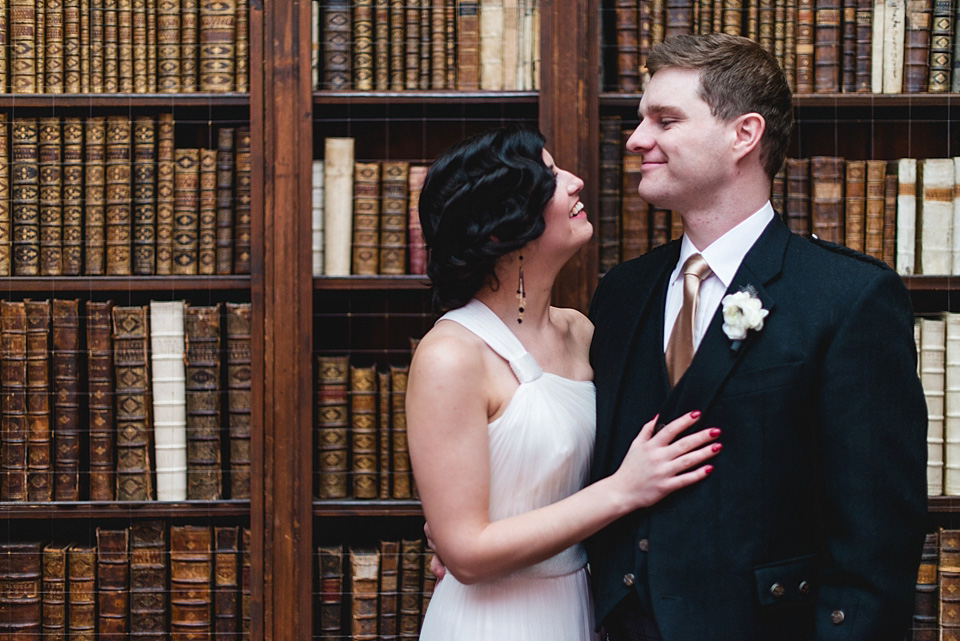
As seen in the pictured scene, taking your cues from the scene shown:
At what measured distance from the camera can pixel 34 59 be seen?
76.2 inches

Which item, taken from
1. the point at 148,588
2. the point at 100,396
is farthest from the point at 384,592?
the point at 100,396

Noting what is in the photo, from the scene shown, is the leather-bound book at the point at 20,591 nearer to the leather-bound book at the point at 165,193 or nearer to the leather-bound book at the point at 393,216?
the leather-bound book at the point at 165,193

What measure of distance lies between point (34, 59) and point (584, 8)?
1.30m

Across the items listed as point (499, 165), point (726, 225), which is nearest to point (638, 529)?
point (726, 225)

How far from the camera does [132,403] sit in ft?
6.36

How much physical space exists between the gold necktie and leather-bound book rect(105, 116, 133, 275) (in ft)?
4.38

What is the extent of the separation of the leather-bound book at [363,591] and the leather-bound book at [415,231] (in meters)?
0.70

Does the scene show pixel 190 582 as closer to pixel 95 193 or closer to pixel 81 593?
pixel 81 593

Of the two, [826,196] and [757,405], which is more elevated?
[826,196]

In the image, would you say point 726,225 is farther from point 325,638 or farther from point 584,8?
point 325,638

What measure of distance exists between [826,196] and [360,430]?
123 centimetres

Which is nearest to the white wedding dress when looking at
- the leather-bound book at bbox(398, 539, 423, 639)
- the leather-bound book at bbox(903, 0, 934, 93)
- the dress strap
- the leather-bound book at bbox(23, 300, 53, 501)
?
the dress strap

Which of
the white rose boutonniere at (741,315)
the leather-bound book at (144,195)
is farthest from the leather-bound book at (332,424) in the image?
the white rose boutonniere at (741,315)

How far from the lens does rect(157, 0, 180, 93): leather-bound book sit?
6.30 ft
